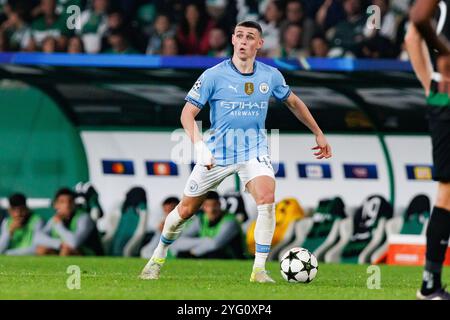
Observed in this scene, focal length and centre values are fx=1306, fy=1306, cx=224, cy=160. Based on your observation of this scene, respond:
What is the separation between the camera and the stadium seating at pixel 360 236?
18.2 m

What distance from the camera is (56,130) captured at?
19141mm

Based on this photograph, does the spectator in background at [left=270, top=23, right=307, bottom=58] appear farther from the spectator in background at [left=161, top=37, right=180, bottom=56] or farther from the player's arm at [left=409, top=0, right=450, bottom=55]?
the player's arm at [left=409, top=0, right=450, bottom=55]

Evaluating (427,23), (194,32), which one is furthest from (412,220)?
(427,23)

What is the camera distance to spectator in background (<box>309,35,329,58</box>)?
18078 millimetres

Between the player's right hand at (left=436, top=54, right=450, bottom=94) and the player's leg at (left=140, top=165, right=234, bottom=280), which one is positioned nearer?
the player's right hand at (left=436, top=54, right=450, bottom=94)

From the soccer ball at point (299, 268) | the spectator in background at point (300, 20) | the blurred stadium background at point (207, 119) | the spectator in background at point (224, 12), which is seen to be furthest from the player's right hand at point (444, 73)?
the spectator in background at point (224, 12)

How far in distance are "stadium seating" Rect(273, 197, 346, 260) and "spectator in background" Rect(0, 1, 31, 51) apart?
489 centimetres

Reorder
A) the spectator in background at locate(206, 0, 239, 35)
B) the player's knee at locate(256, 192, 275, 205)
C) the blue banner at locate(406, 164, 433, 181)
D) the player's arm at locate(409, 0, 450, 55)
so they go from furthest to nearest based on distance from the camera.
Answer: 1. the spectator in background at locate(206, 0, 239, 35)
2. the blue banner at locate(406, 164, 433, 181)
3. the player's knee at locate(256, 192, 275, 205)
4. the player's arm at locate(409, 0, 450, 55)

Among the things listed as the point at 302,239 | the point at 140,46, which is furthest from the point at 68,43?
the point at 302,239

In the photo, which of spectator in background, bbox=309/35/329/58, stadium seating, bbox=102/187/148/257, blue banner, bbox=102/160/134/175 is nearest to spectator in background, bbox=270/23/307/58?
spectator in background, bbox=309/35/329/58

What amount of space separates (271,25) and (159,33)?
163 centimetres

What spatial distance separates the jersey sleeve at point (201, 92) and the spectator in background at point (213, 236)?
6.77 m

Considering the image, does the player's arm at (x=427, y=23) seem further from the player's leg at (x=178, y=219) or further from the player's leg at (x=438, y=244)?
the player's leg at (x=178, y=219)

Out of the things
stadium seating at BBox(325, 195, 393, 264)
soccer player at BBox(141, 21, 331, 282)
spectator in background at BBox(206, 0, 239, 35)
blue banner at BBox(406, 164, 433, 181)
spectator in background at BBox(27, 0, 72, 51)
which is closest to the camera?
soccer player at BBox(141, 21, 331, 282)
